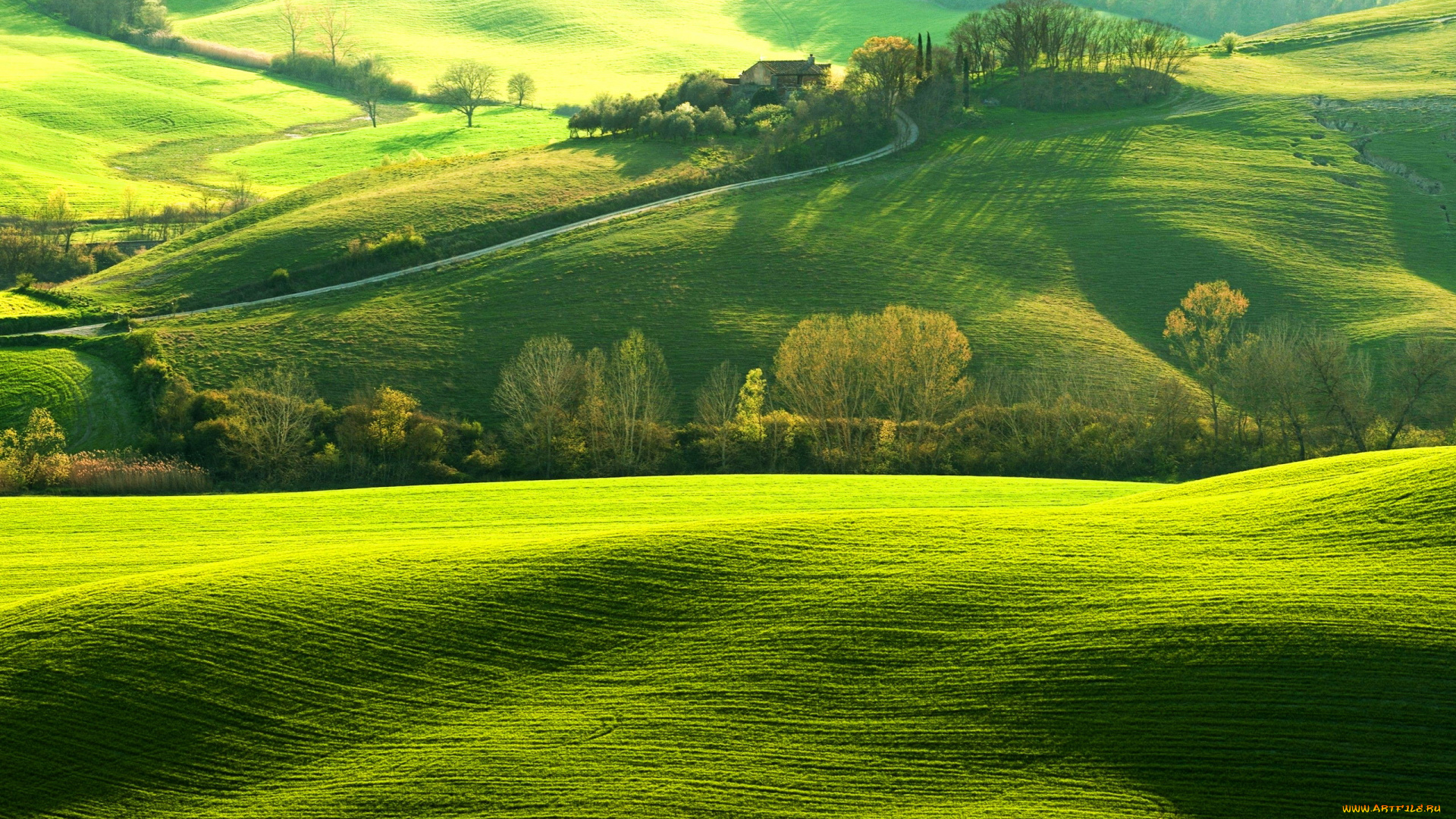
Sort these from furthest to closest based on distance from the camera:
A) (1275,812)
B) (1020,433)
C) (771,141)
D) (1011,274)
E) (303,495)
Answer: (771,141), (1011,274), (1020,433), (303,495), (1275,812)

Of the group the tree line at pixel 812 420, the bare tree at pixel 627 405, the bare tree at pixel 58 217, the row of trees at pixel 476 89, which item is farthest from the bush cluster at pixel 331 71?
the bare tree at pixel 627 405

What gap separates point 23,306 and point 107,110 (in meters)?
88.6

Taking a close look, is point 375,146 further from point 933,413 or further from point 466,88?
point 933,413

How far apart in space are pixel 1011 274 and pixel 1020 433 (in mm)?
30698

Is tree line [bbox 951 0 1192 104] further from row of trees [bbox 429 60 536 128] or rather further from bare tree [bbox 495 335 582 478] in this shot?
bare tree [bbox 495 335 582 478]

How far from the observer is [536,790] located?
22.5 m

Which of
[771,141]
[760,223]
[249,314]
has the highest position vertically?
[771,141]

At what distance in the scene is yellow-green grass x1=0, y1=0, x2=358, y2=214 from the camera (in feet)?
428

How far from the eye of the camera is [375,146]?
150750mm

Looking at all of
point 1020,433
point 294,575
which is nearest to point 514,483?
point 294,575

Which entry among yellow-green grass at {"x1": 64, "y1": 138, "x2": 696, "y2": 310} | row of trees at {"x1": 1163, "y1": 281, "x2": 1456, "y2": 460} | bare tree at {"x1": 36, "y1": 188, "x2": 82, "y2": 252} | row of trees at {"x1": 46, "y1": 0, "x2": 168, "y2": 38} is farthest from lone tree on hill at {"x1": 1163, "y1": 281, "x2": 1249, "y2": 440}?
row of trees at {"x1": 46, "y1": 0, "x2": 168, "y2": 38}

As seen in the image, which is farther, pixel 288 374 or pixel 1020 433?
pixel 288 374

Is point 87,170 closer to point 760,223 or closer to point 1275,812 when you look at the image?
point 760,223

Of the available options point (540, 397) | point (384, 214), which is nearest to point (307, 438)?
point (540, 397)
